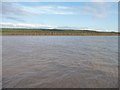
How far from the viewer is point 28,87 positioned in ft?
22.2

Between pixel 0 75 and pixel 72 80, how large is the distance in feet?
11.7

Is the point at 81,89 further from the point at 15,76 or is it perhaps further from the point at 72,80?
the point at 15,76

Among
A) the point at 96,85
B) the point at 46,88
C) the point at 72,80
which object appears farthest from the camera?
the point at 72,80

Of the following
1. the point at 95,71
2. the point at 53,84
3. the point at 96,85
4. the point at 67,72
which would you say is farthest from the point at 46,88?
the point at 95,71

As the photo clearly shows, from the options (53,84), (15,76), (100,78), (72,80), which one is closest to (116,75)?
(100,78)

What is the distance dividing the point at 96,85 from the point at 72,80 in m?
1.20

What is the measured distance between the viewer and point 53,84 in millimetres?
7195

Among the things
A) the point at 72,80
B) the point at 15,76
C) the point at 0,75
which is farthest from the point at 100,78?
the point at 0,75

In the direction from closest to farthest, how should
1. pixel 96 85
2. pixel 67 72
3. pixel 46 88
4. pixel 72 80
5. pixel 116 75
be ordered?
pixel 46 88 → pixel 96 85 → pixel 72 80 → pixel 116 75 → pixel 67 72

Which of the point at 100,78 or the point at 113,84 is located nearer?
the point at 113,84

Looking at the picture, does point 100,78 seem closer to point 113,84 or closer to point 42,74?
point 113,84

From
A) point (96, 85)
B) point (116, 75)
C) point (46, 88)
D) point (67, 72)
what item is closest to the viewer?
point (46, 88)

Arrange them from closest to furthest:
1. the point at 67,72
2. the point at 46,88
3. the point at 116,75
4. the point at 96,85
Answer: the point at 46,88 < the point at 96,85 < the point at 116,75 < the point at 67,72

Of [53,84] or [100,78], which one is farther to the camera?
[100,78]
